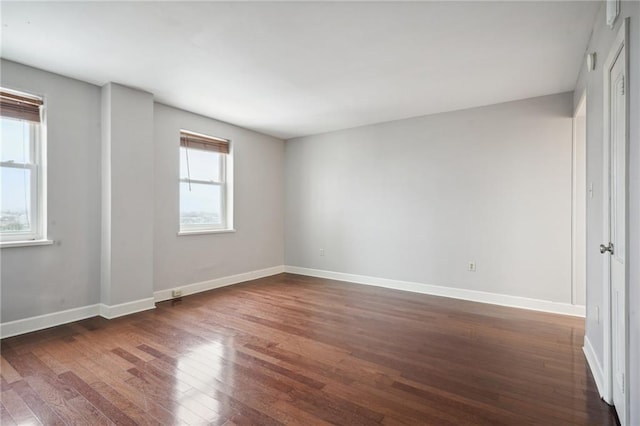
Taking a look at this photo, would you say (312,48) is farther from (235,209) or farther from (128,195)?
(235,209)

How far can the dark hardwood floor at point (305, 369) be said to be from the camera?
174 cm

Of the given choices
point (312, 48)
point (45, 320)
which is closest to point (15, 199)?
point (45, 320)

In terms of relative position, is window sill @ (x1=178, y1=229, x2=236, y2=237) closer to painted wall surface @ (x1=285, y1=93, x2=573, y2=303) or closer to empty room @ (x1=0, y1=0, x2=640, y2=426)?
empty room @ (x1=0, y1=0, x2=640, y2=426)

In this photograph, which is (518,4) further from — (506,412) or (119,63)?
(119,63)

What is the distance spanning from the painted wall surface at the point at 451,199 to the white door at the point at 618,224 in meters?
2.02

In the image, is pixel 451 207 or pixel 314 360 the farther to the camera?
pixel 451 207

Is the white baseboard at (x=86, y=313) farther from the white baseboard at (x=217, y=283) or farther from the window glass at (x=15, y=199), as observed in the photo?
the window glass at (x=15, y=199)

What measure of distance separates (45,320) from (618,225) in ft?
15.4

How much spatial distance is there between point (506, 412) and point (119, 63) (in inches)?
162

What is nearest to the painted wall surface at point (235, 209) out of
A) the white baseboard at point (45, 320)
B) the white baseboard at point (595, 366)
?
the white baseboard at point (45, 320)

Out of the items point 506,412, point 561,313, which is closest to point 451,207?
point 561,313

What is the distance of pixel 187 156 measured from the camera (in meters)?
4.39

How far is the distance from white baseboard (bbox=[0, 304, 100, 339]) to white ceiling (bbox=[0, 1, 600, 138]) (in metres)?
2.47

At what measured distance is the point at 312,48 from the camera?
8.54 feet
